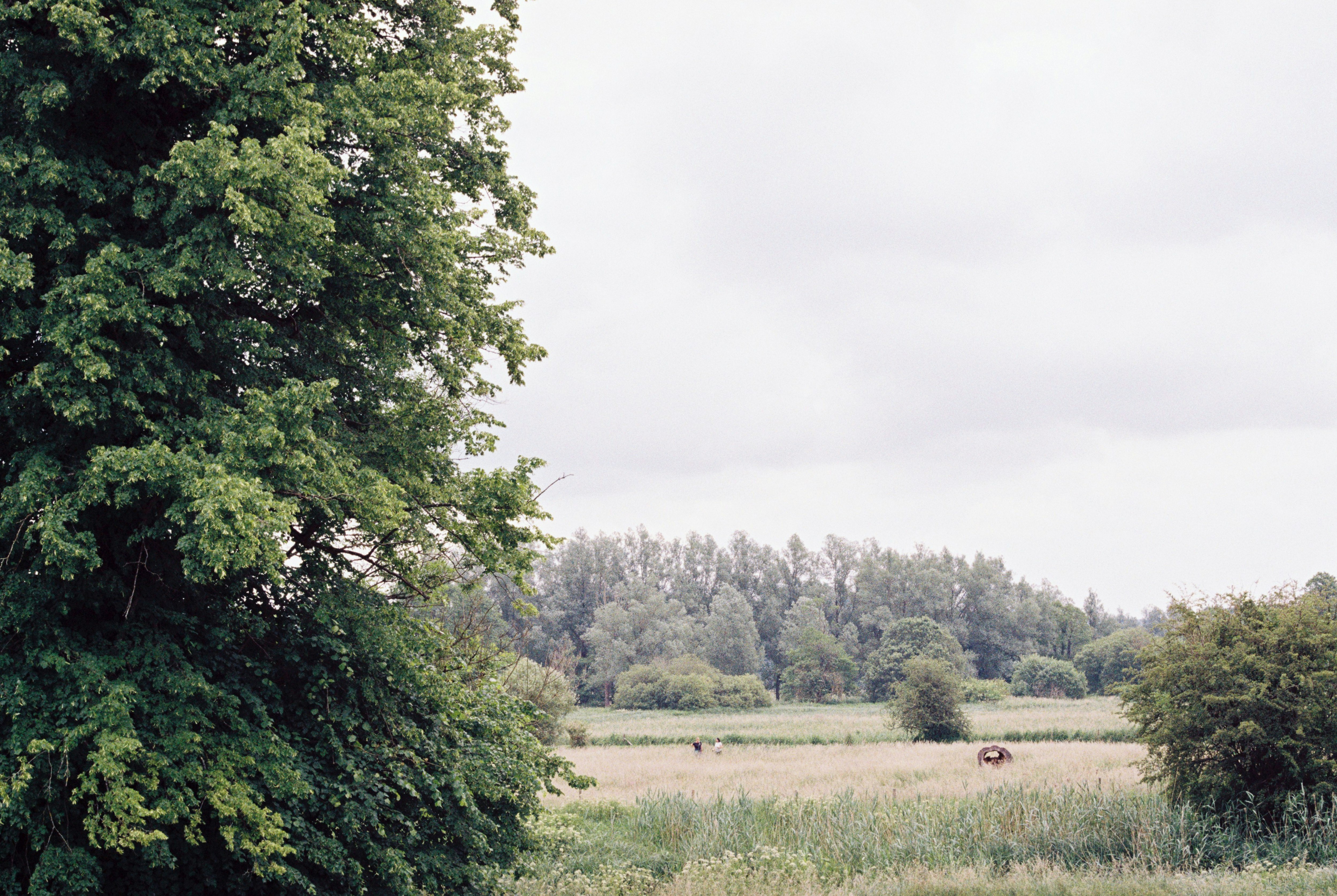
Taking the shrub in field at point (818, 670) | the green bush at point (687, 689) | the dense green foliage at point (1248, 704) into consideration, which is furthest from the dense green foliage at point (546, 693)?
the shrub in field at point (818, 670)

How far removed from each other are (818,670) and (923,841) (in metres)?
71.5

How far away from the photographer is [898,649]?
79.1m

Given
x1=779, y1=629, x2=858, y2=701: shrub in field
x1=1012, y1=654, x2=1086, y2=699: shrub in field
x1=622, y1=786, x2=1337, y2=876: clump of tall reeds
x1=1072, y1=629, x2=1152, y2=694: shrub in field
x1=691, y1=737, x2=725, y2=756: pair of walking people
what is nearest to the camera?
x1=622, y1=786, x2=1337, y2=876: clump of tall reeds

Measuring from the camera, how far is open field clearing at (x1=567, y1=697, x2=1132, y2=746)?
4088 centimetres

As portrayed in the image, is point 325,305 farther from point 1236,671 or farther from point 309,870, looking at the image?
point 1236,671

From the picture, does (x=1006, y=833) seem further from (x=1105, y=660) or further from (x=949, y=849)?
(x=1105, y=660)

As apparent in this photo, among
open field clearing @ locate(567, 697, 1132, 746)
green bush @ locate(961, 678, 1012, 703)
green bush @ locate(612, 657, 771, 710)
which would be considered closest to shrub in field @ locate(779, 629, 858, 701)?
green bush @ locate(612, 657, 771, 710)

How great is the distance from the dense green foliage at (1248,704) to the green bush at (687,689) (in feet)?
183

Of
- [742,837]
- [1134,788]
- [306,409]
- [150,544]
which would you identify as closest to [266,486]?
[306,409]

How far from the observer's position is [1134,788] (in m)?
19.0

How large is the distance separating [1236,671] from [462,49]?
54.1 ft

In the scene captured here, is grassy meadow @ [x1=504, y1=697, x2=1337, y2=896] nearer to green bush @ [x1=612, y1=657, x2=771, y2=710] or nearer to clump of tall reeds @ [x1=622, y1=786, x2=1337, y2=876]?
clump of tall reeds @ [x1=622, y1=786, x2=1337, y2=876]

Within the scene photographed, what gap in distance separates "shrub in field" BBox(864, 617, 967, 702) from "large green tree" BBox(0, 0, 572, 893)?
70.7 metres

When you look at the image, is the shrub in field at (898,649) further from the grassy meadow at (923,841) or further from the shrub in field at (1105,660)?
the grassy meadow at (923,841)
